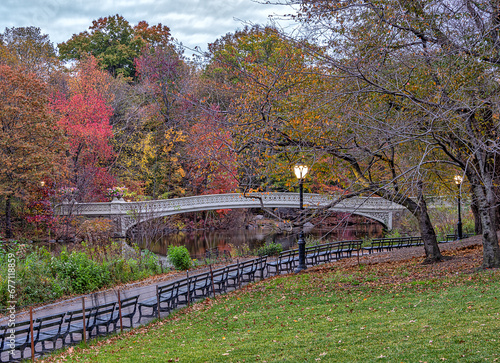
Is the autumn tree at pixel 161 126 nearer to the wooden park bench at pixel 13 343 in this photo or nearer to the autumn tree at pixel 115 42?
the autumn tree at pixel 115 42

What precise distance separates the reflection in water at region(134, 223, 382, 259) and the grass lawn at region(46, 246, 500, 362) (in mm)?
20261

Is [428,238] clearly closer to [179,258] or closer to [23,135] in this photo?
[179,258]

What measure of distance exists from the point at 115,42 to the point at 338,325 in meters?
55.4

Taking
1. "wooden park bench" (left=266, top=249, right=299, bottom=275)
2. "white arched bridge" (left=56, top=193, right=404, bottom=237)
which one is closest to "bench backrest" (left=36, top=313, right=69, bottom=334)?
"wooden park bench" (left=266, top=249, right=299, bottom=275)

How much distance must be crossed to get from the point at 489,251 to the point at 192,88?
105 ft

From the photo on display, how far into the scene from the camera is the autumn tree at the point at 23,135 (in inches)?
1016

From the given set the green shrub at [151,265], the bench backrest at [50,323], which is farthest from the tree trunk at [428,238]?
the green shrub at [151,265]

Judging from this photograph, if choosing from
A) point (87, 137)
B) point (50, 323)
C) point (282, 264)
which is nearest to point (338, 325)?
point (50, 323)

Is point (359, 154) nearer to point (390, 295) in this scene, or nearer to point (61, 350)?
point (390, 295)

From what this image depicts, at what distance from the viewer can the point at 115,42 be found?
56.6m

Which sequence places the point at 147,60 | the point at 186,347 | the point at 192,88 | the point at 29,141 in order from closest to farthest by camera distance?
the point at 186,347
the point at 29,141
the point at 192,88
the point at 147,60

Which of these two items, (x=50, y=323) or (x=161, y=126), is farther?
(x=161, y=126)

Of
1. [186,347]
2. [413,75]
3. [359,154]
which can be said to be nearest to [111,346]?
[186,347]

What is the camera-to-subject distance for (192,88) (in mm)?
39656
